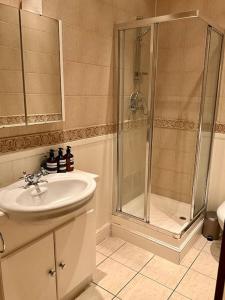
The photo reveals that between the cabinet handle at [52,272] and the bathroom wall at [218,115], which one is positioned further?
the bathroom wall at [218,115]

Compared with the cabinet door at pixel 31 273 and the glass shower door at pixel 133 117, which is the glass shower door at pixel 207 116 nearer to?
the glass shower door at pixel 133 117

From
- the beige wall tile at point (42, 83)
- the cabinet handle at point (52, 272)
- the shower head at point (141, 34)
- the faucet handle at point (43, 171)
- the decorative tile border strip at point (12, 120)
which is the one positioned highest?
the shower head at point (141, 34)

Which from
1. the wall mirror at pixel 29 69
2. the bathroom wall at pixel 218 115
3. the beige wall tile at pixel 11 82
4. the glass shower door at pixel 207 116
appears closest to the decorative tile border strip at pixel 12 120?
the wall mirror at pixel 29 69

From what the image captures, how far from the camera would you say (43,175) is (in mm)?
1606

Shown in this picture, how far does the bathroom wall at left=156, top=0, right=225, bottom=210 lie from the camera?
222cm

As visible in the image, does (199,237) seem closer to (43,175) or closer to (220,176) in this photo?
(220,176)

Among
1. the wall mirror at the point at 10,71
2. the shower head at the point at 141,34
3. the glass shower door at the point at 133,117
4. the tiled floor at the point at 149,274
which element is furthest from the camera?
the glass shower door at the point at 133,117

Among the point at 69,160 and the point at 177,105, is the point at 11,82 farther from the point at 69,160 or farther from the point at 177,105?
the point at 177,105

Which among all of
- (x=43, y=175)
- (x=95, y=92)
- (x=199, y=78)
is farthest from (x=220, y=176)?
(x=43, y=175)

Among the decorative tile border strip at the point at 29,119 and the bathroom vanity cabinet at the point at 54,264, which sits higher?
the decorative tile border strip at the point at 29,119

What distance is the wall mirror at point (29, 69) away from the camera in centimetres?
141

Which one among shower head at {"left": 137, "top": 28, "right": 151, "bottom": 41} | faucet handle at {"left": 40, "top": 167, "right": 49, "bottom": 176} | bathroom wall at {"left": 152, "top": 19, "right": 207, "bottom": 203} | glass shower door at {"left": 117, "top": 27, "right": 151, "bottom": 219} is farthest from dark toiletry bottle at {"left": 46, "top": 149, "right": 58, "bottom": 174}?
bathroom wall at {"left": 152, "top": 19, "right": 207, "bottom": 203}

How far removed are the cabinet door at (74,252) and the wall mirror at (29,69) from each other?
70cm

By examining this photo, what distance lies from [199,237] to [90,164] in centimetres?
128
